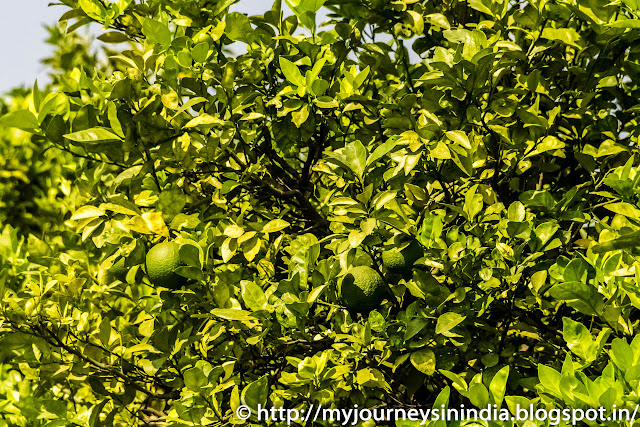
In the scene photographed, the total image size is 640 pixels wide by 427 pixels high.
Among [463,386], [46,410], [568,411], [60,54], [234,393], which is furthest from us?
[60,54]

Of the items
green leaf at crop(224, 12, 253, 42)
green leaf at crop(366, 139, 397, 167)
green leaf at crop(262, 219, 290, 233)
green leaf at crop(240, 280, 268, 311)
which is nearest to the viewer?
green leaf at crop(366, 139, 397, 167)

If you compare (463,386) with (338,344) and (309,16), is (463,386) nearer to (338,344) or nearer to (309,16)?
(338,344)

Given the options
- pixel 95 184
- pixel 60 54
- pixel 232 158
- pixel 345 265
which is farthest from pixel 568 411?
pixel 60 54

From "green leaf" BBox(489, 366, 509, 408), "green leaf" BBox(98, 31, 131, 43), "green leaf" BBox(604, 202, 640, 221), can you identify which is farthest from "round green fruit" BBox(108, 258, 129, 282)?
"green leaf" BBox(604, 202, 640, 221)

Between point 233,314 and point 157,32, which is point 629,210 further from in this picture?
point 157,32

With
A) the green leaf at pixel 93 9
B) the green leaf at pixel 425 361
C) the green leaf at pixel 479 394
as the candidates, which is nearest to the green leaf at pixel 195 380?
the green leaf at pixel 425 361

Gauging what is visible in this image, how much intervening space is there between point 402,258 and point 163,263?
71 cm

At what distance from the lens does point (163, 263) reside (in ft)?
6.02

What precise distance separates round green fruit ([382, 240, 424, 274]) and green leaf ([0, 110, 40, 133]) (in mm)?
1127

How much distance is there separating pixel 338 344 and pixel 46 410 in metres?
1.20

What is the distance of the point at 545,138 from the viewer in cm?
196

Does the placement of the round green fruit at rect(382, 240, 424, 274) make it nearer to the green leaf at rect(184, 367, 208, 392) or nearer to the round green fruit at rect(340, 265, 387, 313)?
the round green fruit at rect(340, 265, 387, 313)

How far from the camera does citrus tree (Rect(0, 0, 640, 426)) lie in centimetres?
168

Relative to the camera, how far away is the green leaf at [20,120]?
1.81m
